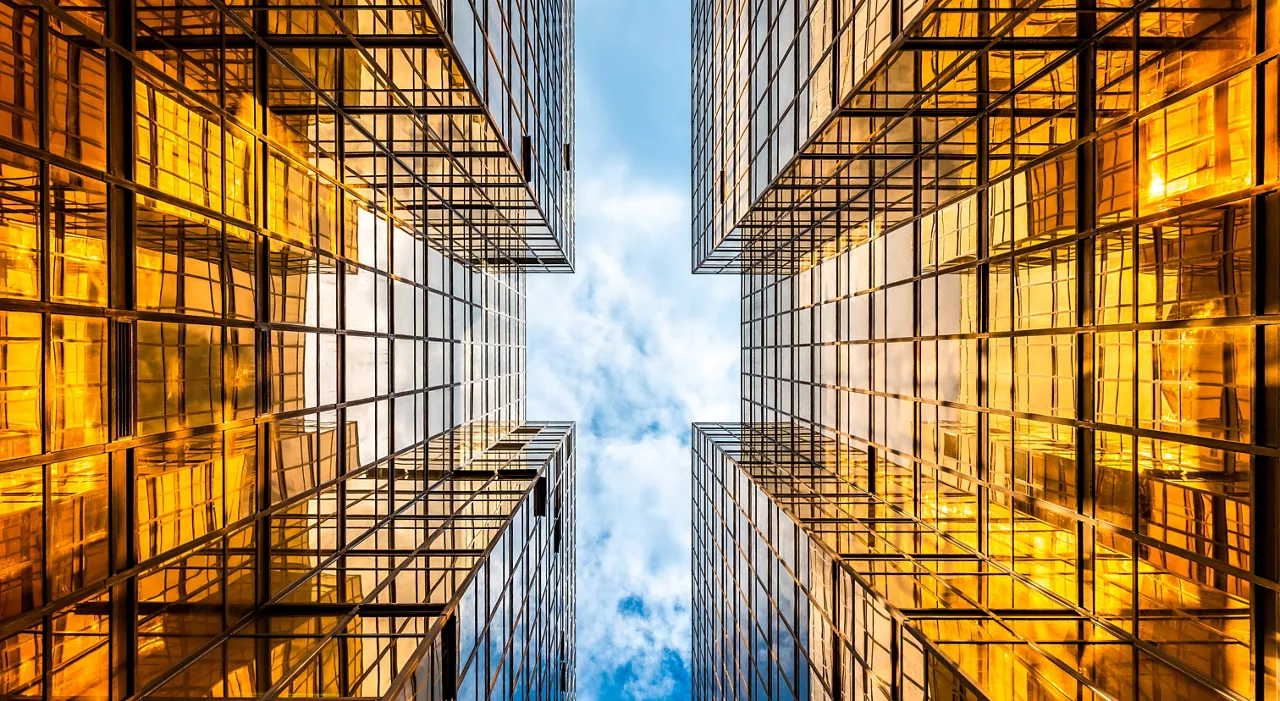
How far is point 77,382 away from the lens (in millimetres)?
7238

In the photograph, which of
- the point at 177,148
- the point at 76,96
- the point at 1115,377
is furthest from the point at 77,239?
the point at 1115,377

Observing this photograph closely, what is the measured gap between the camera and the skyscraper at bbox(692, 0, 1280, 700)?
327 inches

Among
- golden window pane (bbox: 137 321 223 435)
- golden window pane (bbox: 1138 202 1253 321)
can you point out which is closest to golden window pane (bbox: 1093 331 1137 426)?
golden window pane (bbox: 1138 202 1253 321)

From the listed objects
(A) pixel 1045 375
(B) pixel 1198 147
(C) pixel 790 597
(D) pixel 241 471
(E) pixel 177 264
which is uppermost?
(B) pixel 1198 147

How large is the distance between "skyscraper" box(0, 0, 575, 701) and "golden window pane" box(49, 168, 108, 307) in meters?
0.04

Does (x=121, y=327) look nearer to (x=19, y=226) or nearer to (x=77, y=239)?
(x=77, y=239)

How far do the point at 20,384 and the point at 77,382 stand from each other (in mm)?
778

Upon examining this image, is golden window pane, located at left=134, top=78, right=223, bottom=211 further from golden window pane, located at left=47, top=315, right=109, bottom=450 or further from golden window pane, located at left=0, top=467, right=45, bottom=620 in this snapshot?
golden window pane, located at left=0, top=467, right=45, bottom=620

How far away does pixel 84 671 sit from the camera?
294 inches

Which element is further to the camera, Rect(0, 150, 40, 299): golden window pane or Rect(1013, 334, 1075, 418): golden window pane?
Rect(1013, 334, 1075, 418): golden window pane

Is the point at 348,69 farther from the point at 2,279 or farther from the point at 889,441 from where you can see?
the point at 889,441

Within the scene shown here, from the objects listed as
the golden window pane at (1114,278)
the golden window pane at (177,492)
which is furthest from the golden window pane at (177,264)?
the golden window pane at (1114,278)

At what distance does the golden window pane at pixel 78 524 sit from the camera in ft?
23.2

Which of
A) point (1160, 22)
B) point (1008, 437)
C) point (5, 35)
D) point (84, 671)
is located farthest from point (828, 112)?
point (84, 671)
